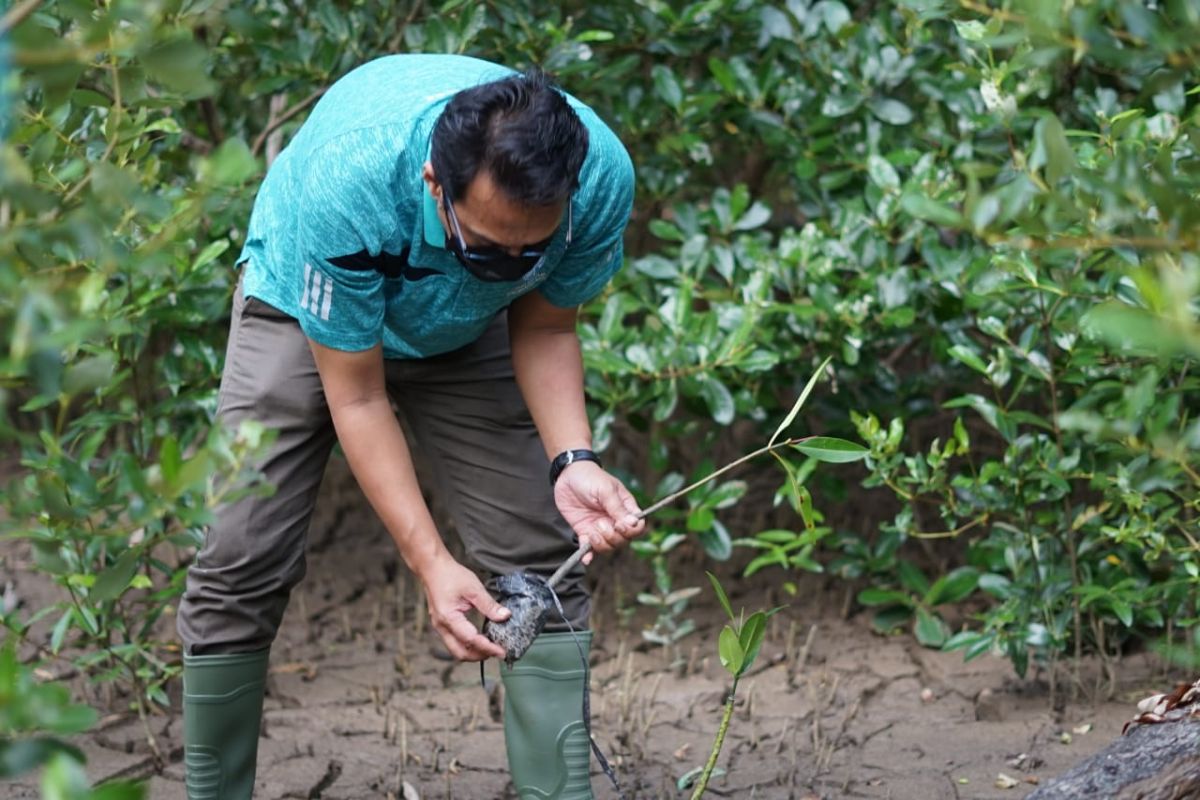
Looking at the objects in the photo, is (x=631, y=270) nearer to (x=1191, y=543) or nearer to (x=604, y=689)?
(x=604, y=689)

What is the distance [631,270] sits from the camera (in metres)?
3.57

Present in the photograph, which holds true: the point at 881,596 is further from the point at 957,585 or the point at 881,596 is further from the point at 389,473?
the point at 389,473

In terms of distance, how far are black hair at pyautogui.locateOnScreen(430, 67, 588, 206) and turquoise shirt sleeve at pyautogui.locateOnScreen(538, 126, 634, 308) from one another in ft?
0.60

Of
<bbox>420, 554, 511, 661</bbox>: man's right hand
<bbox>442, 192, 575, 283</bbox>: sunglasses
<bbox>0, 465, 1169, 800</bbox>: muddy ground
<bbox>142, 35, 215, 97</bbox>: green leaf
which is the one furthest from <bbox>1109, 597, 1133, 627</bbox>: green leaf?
<bbox>142, 35, 215, 97</bbox>: green leaf

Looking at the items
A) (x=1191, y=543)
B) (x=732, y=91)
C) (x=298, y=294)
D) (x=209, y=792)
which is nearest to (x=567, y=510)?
(x=298, y=294)

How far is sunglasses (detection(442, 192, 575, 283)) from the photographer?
2.14 metres

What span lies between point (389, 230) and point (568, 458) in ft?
1.79

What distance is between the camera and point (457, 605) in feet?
7.54

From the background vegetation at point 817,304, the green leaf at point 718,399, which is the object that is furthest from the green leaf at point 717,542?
the green leaf at point 718,399

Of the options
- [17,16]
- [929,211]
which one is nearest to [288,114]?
[17,16]

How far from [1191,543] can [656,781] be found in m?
1.15

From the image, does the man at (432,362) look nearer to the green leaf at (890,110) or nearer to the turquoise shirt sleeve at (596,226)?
the turquoise shirt sleeve at (596,226)

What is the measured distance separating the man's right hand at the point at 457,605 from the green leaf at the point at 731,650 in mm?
361

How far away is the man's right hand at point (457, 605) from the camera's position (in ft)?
7.47
